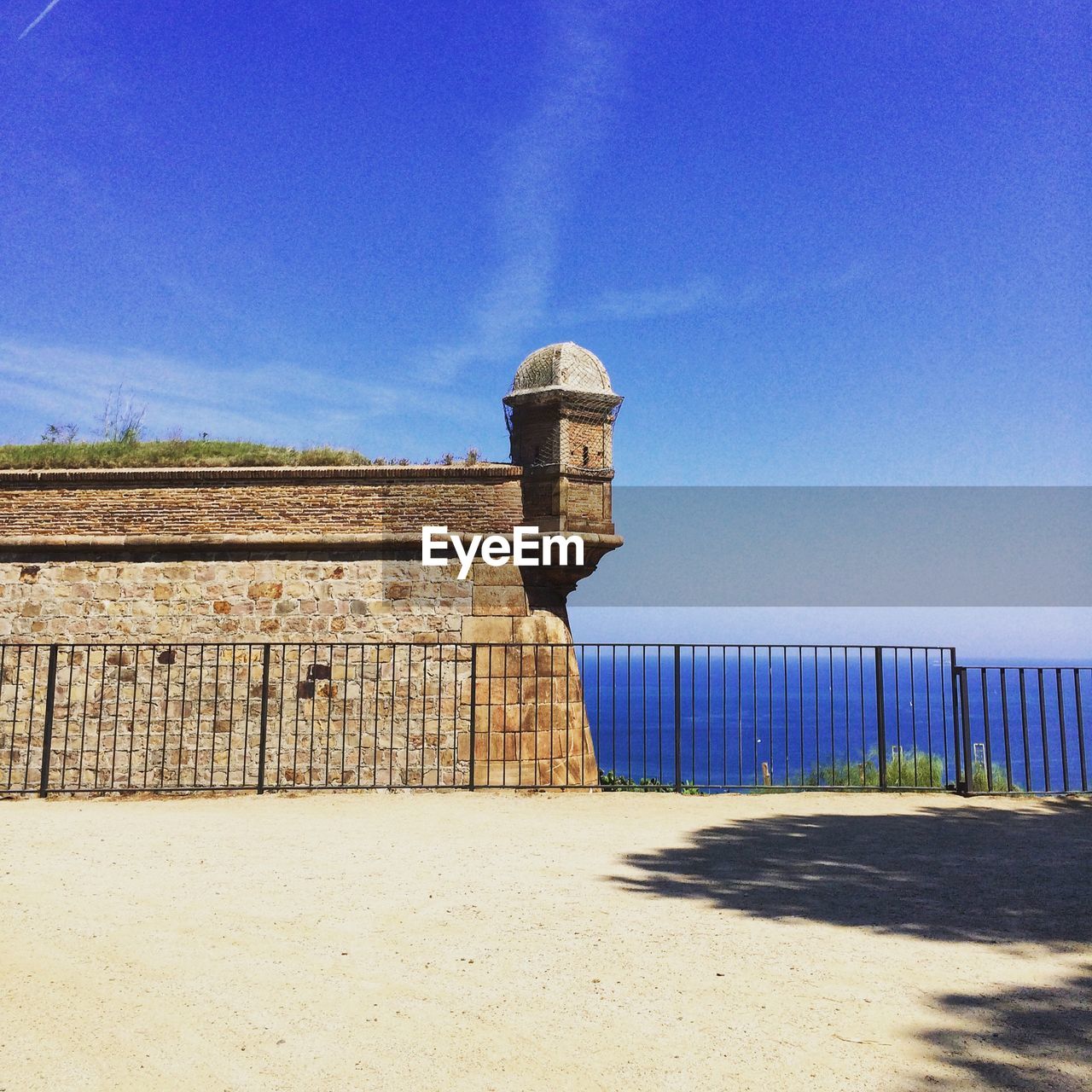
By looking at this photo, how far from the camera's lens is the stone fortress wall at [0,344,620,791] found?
1017cm

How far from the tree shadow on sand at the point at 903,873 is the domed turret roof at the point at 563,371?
21.6 feet

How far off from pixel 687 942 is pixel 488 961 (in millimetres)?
939

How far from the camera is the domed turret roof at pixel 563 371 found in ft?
36.7

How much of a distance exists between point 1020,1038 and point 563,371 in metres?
9.45

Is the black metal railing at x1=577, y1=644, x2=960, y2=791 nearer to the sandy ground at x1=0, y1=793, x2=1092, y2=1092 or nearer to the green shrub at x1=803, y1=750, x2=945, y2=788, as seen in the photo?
the green shrub at x1=803, y1=750, x2=945, y2=788

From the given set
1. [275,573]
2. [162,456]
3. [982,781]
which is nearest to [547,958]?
[982,781]

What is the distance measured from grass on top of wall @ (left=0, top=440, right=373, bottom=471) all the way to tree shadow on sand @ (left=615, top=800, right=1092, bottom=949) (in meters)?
7.58

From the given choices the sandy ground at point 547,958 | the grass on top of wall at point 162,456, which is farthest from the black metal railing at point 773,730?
the grass on top of wall at point 162,456

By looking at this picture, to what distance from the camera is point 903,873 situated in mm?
4988

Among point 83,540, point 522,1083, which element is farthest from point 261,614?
point 522,1083

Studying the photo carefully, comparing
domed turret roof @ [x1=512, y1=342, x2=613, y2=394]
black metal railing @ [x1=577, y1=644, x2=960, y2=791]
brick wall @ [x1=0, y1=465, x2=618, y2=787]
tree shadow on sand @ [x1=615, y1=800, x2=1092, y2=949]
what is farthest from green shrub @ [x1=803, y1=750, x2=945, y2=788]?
domed turret roof @ [x1=512, y1=342, x2=613, y2=394]

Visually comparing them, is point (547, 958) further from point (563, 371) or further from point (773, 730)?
point (773, 730)

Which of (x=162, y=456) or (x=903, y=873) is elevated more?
(x=162, y=456)

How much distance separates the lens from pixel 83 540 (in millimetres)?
10828
